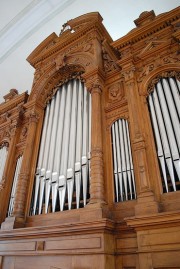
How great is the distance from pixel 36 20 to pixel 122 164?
7551mm

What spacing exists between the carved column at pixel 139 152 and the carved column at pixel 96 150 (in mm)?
587

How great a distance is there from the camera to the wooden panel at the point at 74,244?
10.2ft

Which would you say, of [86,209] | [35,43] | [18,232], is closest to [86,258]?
[86,209]

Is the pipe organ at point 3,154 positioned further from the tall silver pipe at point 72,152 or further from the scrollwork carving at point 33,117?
the tall silver pipe at point 72,152

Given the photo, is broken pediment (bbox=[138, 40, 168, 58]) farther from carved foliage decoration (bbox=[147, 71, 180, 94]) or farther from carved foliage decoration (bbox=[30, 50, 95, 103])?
carved foliage decoration (bbox=[30, 50, 95, 103])

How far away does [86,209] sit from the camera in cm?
352

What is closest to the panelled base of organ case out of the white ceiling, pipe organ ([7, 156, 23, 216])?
pipe organ ([7, 156, 23, 216])

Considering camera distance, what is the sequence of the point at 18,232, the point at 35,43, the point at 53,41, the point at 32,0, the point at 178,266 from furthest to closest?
the point at 35,43
the point at 32,0
the point at 53,41
the point at 18,232
the point at 178,266

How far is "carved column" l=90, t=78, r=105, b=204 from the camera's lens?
143 inches

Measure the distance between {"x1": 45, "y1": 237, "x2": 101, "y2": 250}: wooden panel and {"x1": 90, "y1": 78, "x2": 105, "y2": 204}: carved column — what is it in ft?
1.84

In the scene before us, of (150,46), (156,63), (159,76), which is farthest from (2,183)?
(150,46)

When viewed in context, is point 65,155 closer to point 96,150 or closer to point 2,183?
point 96,150

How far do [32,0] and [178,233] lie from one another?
8.89m

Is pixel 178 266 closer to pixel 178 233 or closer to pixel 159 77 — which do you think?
pixel 178 233
